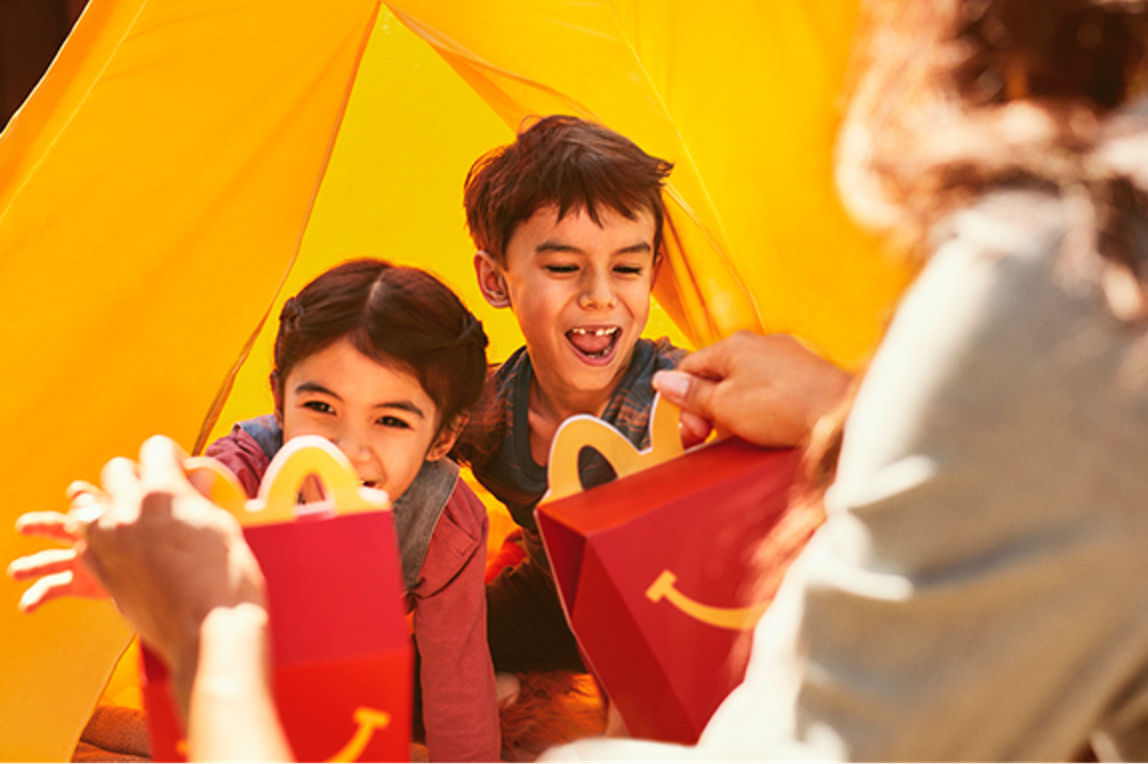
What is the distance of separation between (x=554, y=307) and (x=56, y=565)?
0.65 metres

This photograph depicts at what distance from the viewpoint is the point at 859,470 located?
13.7 inches

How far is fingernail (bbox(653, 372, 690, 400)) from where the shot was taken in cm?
76

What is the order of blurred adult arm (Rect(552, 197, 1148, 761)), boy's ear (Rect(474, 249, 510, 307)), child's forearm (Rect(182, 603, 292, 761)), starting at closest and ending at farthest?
1. blurred adult arm (Rect(552, 197, 1148, 761))
2. child's forearm (Rect(182, 603, 292, 761))
3. boy's ear (Rect(474, 249, 510, 307))

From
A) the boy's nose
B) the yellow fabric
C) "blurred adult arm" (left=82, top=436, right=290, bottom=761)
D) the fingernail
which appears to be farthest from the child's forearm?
the boy's nose

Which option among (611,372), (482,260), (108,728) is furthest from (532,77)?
(108,728)

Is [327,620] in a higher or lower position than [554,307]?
lower

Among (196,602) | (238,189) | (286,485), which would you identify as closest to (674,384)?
(286,485)

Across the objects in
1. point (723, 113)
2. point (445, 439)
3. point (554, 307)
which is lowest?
point (445, 439)

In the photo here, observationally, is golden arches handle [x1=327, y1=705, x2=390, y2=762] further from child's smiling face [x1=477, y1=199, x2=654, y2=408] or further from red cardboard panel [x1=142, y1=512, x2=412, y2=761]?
child's smiling face [x1=477, y1=199, x2=654, y2=408]

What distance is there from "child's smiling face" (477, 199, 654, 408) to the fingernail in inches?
16.7

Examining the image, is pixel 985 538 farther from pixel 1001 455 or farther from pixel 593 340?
pixel 593 340

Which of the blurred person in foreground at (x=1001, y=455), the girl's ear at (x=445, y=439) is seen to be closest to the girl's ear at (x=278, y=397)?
the girl's ear at (x=445, y=439)

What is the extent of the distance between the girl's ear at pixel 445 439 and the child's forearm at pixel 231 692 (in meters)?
0.66

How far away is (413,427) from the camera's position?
1077 millimetres
